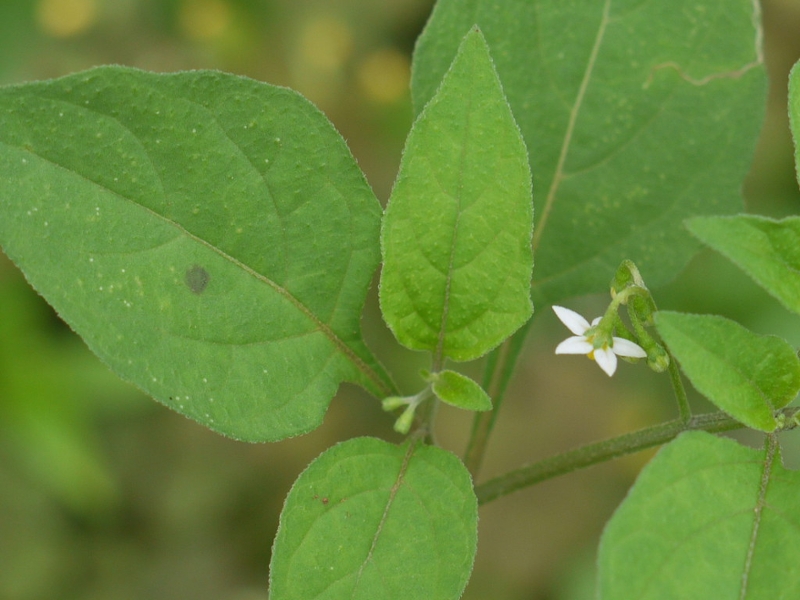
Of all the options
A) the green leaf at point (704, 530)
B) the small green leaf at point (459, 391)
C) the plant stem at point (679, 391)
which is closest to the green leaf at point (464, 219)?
the small green leaf at point (459, 391)

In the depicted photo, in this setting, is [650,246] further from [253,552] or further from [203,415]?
[253,552]

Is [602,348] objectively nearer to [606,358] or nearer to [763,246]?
[606,358]

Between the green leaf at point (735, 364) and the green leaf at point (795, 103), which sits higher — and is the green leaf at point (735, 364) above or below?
below

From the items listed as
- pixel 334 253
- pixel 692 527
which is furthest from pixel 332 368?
pixel 692 527

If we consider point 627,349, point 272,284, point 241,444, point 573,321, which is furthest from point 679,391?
point 241,444

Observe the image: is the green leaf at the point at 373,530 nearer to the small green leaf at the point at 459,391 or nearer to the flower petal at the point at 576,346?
the small green leaf at the point at 459,391

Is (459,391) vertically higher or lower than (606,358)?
lower

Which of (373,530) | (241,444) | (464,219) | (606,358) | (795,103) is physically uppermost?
(795,103)
